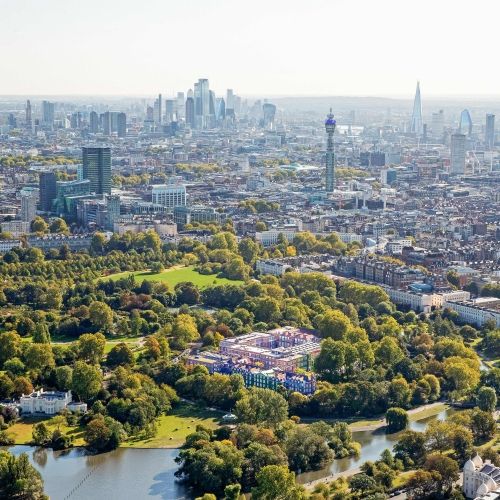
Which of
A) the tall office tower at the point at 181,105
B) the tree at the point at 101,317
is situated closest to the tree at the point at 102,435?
the tree at the point at 101,317

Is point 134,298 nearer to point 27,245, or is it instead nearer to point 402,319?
point 402,319

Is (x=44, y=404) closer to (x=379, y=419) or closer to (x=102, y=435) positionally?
(x=102, y=435)

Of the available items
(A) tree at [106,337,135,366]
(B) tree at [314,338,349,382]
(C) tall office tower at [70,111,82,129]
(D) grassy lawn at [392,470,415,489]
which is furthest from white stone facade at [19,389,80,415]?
(C) tall office tower at [70,111,82,129]

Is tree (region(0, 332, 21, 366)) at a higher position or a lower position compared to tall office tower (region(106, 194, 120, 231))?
lower

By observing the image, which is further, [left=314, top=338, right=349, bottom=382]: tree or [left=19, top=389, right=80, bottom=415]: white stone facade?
[left=314, top=338, right=349, bottom=382]: tree

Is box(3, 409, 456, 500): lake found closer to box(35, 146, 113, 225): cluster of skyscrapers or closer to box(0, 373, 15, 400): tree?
box(0, 373, 15, 400): tree

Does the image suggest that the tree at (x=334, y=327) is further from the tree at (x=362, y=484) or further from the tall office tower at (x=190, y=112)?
the tall office tower at (x=190, y=112)
